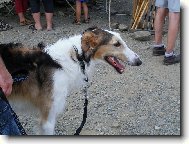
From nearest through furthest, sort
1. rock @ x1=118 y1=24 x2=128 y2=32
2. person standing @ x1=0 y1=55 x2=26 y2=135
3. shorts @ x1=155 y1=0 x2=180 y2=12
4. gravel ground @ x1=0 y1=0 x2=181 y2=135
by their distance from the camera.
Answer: person standing @ x1=0 y1=55 x2=26 y2=135
gravel ground @ x1=0 y1=0 x2=181 y2=135
shorts @ x1=155 y1=0 x2=180 y2=12
rock @ x1=118 y1=24 x2=128 y2=32

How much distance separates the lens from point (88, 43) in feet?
11.3

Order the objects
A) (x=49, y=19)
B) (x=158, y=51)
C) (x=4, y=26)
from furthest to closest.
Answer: (x=4, y=26) < (x=49, y=19) < (x=158, y=51)

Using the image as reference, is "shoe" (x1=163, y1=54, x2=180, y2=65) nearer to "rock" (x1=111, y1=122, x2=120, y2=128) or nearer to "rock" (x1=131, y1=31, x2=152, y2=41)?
"rock" (x1=131, y1=31, x2=152, y2=41)

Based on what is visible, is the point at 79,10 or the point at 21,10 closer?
the point at 79,10

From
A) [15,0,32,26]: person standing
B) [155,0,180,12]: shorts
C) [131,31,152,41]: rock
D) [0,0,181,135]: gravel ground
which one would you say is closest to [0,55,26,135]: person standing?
[0,0,181,135]: gravel ground

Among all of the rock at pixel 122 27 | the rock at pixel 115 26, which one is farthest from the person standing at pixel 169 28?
the rock at pixel 115 26

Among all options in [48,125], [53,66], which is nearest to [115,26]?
[53,66]

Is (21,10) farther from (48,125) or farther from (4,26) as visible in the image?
(48,125)

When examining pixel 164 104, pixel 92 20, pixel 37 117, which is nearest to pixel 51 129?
pixel 37 117

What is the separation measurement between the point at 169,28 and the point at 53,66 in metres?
2.53

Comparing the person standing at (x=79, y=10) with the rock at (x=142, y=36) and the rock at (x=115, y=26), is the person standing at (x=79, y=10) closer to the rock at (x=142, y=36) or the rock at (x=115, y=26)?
the rock at (x=115, y=26)

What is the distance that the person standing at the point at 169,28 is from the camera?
17.4ft

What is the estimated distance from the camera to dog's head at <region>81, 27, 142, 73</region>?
344 centimetres

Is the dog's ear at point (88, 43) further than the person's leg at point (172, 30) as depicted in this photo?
No
